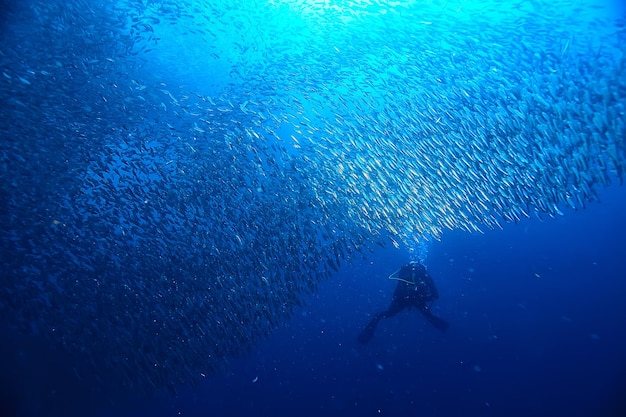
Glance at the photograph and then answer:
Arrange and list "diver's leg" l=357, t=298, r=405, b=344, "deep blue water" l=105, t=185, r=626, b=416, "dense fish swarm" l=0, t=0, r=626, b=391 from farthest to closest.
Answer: "deep blue water" l=105, t=185, r=626, b=416, "diver's leg" l=357, t=298, r=405, b=344, "dense fish swarm" l=0, t=0, r=626, b=391

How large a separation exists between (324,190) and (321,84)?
268cm

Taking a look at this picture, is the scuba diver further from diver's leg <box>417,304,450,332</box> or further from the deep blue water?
the deep blue water

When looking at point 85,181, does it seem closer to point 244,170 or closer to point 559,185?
point 244,170

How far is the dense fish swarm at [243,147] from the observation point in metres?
6.50

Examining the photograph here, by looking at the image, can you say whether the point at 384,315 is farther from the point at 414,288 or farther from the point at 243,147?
the point at 243,147

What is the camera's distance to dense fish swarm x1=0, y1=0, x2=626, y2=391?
6.50 meters

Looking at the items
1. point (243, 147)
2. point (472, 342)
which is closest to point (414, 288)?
point (243, 147)

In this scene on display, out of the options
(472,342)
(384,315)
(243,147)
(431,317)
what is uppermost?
(243,147)

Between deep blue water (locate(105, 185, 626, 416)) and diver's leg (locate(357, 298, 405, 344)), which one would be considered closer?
diver's leg (locate(357, 298, 405, 344))

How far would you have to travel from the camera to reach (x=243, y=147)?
8.38 meters

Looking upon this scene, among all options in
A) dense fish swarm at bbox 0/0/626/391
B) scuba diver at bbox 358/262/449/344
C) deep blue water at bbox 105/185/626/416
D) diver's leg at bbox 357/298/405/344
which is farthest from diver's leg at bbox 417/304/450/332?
deep blue water at bbox 105/185/626/416

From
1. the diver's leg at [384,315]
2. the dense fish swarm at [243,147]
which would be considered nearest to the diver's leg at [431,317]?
the diver's leg at [384,315]

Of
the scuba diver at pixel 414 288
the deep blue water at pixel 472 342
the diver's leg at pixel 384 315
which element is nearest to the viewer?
the scuba diver at pixel 414 288

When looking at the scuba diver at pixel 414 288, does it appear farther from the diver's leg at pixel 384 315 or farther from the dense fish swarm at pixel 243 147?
the dense fish swarm at pixel 243 147
